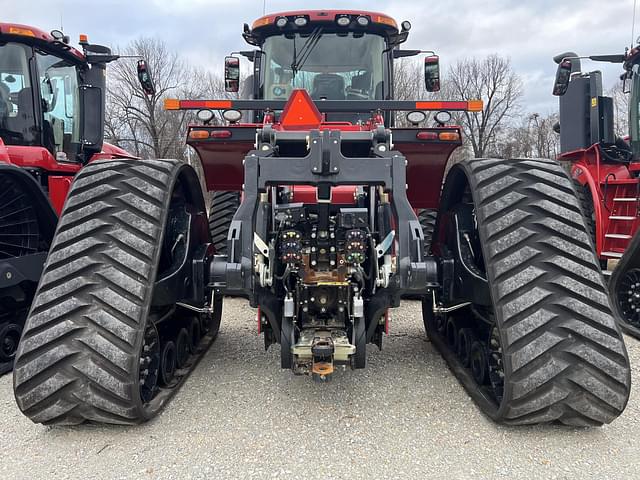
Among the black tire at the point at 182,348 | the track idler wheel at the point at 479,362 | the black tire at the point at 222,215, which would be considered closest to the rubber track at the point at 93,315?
the black tire at the point at 182,348

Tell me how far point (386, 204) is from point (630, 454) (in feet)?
6.08

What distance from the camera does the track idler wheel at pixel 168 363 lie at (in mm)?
3220

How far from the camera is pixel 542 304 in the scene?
2.52 meters

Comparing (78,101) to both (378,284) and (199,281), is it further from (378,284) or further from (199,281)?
(378,284)

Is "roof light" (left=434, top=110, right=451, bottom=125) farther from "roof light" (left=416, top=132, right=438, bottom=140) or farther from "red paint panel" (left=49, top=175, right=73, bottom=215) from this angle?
"red paint panel" (left=49, top=175, right=73, bottom=215)

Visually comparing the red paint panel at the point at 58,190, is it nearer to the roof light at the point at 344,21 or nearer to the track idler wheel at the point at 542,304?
the roof light at the point at 344,21

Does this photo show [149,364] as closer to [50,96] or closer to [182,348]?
[182,348]

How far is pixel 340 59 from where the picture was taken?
17.3ft

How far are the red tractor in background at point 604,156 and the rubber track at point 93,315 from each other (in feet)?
17.4

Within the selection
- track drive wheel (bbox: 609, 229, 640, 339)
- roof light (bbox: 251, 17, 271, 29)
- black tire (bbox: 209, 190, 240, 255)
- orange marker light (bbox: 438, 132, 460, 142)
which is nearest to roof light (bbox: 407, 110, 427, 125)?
orange marker light (bbox: 438, 132, 460, 142)

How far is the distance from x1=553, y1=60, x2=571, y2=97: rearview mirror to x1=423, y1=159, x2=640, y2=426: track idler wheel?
2.94 metres

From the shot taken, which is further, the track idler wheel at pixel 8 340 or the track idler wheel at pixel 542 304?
the track idler wheel at pixel 8 340

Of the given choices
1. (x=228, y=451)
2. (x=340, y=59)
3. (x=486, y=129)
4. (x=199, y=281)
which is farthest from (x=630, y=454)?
(x=486, y=129)

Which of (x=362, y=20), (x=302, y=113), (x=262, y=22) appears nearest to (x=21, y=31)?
(x=262, y=22)
